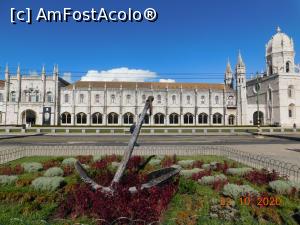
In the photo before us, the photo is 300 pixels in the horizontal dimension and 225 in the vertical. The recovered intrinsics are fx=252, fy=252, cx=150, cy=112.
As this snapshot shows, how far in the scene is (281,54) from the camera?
6569 cm

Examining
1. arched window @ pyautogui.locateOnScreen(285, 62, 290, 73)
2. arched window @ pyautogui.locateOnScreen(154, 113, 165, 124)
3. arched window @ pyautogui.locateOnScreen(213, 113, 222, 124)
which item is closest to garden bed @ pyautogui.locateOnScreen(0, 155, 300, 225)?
arched window @ pyautogui.locateOnScreen(154, 113, 165, 124)

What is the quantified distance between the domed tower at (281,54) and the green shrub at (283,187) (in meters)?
61.1

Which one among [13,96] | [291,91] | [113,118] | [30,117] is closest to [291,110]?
[291,91]

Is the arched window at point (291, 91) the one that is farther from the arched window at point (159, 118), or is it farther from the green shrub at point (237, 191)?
the green shrub at point (237, 191)

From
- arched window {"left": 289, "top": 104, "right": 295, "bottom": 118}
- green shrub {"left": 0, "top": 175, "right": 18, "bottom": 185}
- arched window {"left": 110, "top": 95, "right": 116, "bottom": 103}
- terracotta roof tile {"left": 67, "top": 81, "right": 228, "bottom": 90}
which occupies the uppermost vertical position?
terracotta roof tile {"left": 67, "top": 81, "right": 228, "bottom": 90}

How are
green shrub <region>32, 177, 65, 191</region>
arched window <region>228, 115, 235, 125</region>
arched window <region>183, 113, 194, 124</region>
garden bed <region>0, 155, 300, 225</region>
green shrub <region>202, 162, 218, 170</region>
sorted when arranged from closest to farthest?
garden bed <region>0, 155, 300, 225</region>
green shrub <region>32, 177, 65, 191</region>
green shrub <region>202, 162, 218, 170</region>
arched window <region>183, 113, 194, 124</region>
arched window <region>228, 115, 235, 125</region>

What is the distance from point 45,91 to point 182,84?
3710cm

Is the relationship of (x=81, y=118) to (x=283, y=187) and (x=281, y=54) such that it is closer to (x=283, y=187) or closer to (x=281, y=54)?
(x=281, y=54)

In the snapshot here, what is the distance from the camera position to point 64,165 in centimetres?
1425

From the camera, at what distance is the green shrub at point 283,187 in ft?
30.7

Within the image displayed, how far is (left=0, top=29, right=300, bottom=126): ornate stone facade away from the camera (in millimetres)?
62531

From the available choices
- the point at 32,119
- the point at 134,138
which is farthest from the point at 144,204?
the point at 32,119

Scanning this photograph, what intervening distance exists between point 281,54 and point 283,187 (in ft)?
216

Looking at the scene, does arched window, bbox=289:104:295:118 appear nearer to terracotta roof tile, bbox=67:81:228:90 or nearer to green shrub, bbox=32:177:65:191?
terracotta roof tile, bbox=67:81:228:90
